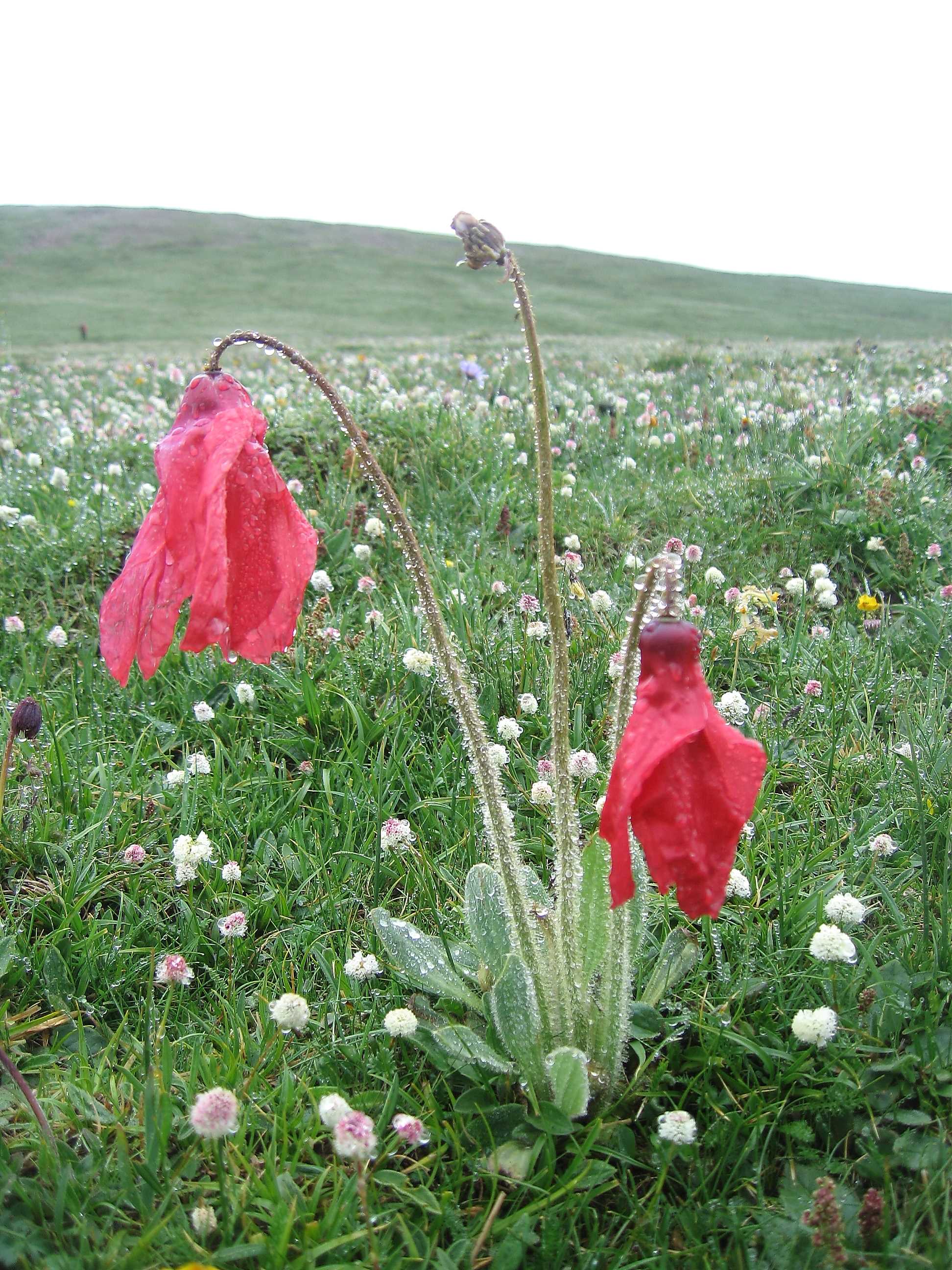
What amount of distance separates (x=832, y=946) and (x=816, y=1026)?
7.4 inches

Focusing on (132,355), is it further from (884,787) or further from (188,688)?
(884,787)

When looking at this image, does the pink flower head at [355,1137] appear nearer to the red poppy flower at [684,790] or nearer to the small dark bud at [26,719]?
the red poppy flower at [684,790]

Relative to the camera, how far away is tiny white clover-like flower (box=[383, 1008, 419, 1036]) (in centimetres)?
202

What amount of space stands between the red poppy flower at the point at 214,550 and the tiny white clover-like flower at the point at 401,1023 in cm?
100

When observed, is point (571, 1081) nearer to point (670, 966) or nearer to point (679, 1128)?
point (679, 1128)

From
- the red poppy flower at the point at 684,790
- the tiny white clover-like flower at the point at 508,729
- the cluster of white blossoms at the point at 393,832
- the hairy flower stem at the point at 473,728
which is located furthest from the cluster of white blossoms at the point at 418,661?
the red poppy flower at the point at 684,790

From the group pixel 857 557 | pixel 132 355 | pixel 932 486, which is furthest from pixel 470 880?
pixel 132 355

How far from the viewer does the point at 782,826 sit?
8.78ft

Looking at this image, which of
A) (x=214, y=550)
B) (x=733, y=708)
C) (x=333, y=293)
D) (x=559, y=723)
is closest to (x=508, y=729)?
(x=733, y=708)

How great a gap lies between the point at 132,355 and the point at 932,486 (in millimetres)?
22861

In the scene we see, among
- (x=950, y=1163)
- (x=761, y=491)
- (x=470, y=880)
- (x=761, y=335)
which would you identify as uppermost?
(x=761, y=335)

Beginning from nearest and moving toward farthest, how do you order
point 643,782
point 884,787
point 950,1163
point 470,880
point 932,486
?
1. point 643,782
2. point 950,1163
3. point 470,880
4. point 884,787
5. point 932,486

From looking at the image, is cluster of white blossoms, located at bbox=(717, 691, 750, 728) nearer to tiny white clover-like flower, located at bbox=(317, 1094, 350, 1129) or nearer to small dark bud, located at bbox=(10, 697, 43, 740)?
tiny white clover-like flower, located at bbox=(317, 1094, 350, 1129)

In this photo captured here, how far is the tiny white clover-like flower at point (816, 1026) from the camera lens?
1.90 metres
